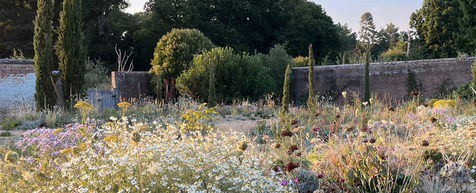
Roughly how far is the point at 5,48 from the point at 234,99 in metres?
16.0

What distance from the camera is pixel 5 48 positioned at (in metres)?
20.8

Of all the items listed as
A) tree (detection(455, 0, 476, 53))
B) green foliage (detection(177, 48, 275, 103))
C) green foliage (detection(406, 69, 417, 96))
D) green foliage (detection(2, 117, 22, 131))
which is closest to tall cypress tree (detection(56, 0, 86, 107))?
green foliage (detection(2, 117, 22, 131))

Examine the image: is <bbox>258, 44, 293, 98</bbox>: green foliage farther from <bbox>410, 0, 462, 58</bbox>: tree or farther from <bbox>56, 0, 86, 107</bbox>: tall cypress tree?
<bbox>410, 0, 462, 58</bbox>: tree

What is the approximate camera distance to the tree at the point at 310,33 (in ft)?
78.8

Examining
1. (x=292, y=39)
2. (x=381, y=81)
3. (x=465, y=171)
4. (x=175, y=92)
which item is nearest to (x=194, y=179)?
(x=465, y=171)

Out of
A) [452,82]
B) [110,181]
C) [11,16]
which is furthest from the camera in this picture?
[11,16]

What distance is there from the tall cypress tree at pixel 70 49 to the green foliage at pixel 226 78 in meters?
3.64

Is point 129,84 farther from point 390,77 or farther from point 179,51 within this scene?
point 390,77

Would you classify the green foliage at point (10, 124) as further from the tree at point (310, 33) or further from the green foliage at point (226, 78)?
the tree at point (310, 33)

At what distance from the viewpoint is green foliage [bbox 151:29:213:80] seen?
1491 centimetres

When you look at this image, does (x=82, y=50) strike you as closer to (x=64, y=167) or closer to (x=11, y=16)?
(x=64, y=167)

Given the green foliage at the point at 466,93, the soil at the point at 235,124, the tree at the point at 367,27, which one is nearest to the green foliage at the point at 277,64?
the soil at the point at 235,124

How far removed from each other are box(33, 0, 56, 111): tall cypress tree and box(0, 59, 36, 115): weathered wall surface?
2.96 metres

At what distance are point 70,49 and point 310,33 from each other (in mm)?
17519
